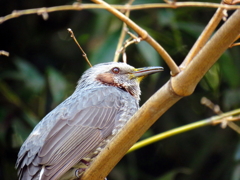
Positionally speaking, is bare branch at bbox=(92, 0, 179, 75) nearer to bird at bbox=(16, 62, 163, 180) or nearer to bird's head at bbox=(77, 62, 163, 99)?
bird at bbox=(16, 62, 163, 180)

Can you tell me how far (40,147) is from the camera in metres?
3.38

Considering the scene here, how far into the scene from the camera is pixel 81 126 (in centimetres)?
Result: 358

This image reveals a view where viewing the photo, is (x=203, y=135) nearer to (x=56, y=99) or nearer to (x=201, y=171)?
(x=201, y=171)

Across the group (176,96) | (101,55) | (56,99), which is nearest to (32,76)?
(56,99)

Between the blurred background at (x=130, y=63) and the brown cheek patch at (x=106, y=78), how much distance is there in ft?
1.85

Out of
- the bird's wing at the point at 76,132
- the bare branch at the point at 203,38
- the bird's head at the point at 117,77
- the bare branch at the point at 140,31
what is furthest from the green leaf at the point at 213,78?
the bare branch at the point at 140,31

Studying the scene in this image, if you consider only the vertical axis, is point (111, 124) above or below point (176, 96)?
below

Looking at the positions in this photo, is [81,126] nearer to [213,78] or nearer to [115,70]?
[115,70]

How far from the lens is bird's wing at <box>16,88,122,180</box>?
325cm

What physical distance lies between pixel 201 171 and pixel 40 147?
2.92 meters

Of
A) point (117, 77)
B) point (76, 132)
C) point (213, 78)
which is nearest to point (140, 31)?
point (76, 132)

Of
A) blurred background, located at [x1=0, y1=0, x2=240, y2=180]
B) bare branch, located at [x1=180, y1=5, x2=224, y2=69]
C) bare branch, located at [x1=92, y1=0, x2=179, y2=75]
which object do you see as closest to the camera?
bare branch, located at [x1=92, y1=0, x2=179, y2=75]

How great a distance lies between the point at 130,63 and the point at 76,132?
2324mm

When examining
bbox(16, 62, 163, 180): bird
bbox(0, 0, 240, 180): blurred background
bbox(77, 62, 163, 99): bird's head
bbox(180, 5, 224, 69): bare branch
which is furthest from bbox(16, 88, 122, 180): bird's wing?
bbox(180, 5, 224, 69): bare branch
